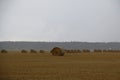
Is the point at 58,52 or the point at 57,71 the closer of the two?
the point at 57,71

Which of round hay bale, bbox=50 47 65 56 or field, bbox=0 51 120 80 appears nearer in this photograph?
field, bbox=0 51 120 80

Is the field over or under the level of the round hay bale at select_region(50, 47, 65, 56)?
under

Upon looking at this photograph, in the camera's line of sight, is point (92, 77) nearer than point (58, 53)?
Yes

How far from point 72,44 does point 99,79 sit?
90.8 metres

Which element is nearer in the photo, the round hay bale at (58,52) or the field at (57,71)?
the field at (57,71)

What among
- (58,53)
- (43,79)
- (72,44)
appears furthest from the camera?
(72,44)

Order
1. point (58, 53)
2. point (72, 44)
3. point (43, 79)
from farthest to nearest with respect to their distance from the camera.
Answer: point (72, 44)
point (58, 53)
point (43, 79)

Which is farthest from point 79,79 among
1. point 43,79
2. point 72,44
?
point 72,44

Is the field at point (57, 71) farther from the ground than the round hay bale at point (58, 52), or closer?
closer

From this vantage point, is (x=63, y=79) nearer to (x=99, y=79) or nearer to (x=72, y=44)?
(x=99, y=79)

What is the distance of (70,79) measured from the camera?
1246 cm

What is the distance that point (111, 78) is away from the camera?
42.1ft

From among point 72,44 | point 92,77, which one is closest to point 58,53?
point 92,77

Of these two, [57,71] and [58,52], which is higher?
[58,52]
